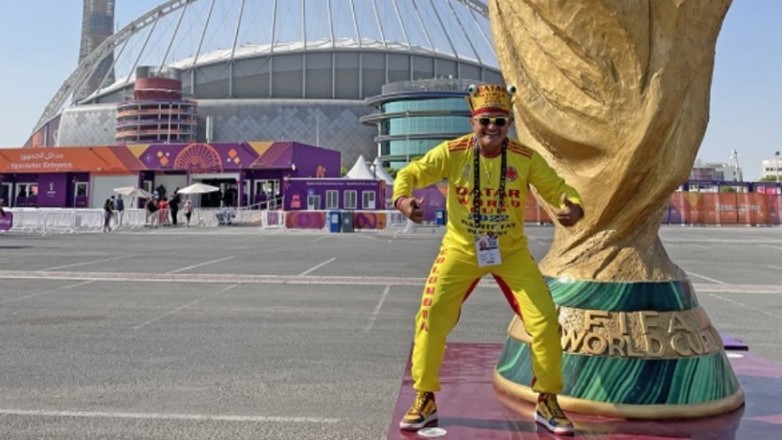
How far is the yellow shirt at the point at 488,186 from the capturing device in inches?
117

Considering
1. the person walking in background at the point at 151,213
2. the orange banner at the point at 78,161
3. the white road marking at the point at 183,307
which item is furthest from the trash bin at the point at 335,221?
the orange banner at the point at 78,161

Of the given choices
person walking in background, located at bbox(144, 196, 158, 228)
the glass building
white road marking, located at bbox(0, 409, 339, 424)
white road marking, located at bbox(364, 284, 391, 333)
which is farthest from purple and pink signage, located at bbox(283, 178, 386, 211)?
the glass building

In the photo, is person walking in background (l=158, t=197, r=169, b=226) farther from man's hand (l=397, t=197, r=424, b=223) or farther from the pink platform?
man's hand (l=397, t=197, r=424, b=223)

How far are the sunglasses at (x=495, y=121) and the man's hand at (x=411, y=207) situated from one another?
535 mm

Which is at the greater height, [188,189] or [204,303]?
[188,189]

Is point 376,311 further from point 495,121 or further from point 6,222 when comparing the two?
point 6,222

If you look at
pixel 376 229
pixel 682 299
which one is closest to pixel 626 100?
pixel 682 299

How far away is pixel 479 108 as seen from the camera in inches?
117

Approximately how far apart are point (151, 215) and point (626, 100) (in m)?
31.7

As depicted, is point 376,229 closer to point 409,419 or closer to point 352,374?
point 352,374

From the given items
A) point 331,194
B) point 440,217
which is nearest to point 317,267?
point 331,194

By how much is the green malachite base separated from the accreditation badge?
72 centimetres

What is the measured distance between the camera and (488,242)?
2.93 meters

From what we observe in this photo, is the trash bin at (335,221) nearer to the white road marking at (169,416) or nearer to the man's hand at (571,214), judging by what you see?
the white road marking at (169,416)
